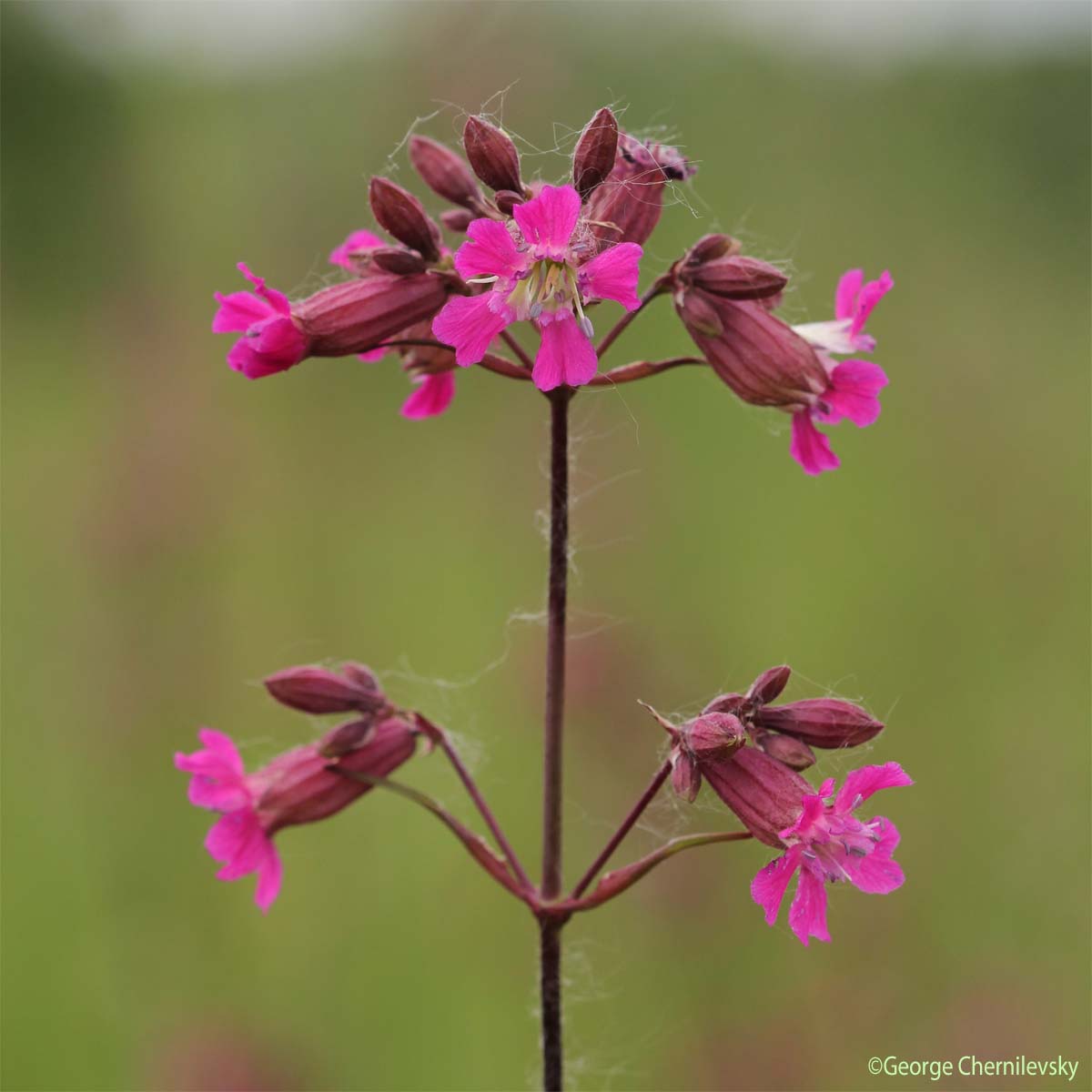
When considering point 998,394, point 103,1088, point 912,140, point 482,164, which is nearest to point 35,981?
point 103,1088

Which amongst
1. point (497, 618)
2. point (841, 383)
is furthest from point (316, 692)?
point (497, 618)

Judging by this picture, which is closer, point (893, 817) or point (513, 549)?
point (893, 817)

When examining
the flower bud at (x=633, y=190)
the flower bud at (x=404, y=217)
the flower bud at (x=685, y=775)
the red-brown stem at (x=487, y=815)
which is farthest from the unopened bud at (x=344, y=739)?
the flower bud at (x=633, y=190)

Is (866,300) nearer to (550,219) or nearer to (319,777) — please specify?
(550,219)

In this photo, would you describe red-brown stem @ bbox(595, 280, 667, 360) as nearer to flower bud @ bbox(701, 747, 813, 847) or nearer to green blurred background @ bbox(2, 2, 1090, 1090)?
green blurred background @ bbox(2, 2, 1090, 1090)

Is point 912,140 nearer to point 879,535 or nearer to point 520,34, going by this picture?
point 879,535

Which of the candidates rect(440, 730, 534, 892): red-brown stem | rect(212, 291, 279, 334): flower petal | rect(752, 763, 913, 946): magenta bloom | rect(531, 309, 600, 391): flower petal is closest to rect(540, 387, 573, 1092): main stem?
rect(440, 730, 534, 892): red-brown stem
